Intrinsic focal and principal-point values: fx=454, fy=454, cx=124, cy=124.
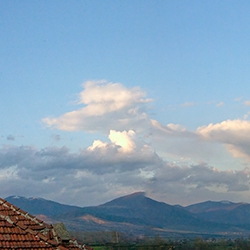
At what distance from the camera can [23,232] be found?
49.1 feet

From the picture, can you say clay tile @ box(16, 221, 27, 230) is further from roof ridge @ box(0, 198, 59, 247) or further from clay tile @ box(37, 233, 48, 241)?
clay tile @ box(37, 233, 48, 241)

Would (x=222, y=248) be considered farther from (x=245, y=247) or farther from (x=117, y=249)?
(x=117, y=249)

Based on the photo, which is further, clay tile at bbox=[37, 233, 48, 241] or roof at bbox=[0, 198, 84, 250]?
clay tile at bbox=[37, 233, 48, 241]

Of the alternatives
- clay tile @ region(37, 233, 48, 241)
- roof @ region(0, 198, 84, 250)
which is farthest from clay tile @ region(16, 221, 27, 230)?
clay tile @ region(37, 233, 48, 241)

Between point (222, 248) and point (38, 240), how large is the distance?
468ft

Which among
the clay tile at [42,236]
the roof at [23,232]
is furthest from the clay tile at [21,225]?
the clay tile at [42,236]

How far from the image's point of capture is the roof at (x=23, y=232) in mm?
14414

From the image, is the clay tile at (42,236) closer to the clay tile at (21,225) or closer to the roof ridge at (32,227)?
the roof ridge at (32,227)

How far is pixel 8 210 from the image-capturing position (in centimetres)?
1566

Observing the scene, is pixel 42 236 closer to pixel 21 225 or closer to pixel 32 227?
pixel 32 227

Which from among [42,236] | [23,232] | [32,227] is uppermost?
[32,227]

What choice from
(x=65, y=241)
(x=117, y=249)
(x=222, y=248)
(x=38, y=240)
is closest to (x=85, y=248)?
(x=65, y=241)

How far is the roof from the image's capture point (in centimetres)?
1441

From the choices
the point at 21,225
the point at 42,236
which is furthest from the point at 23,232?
the point at 42,236
